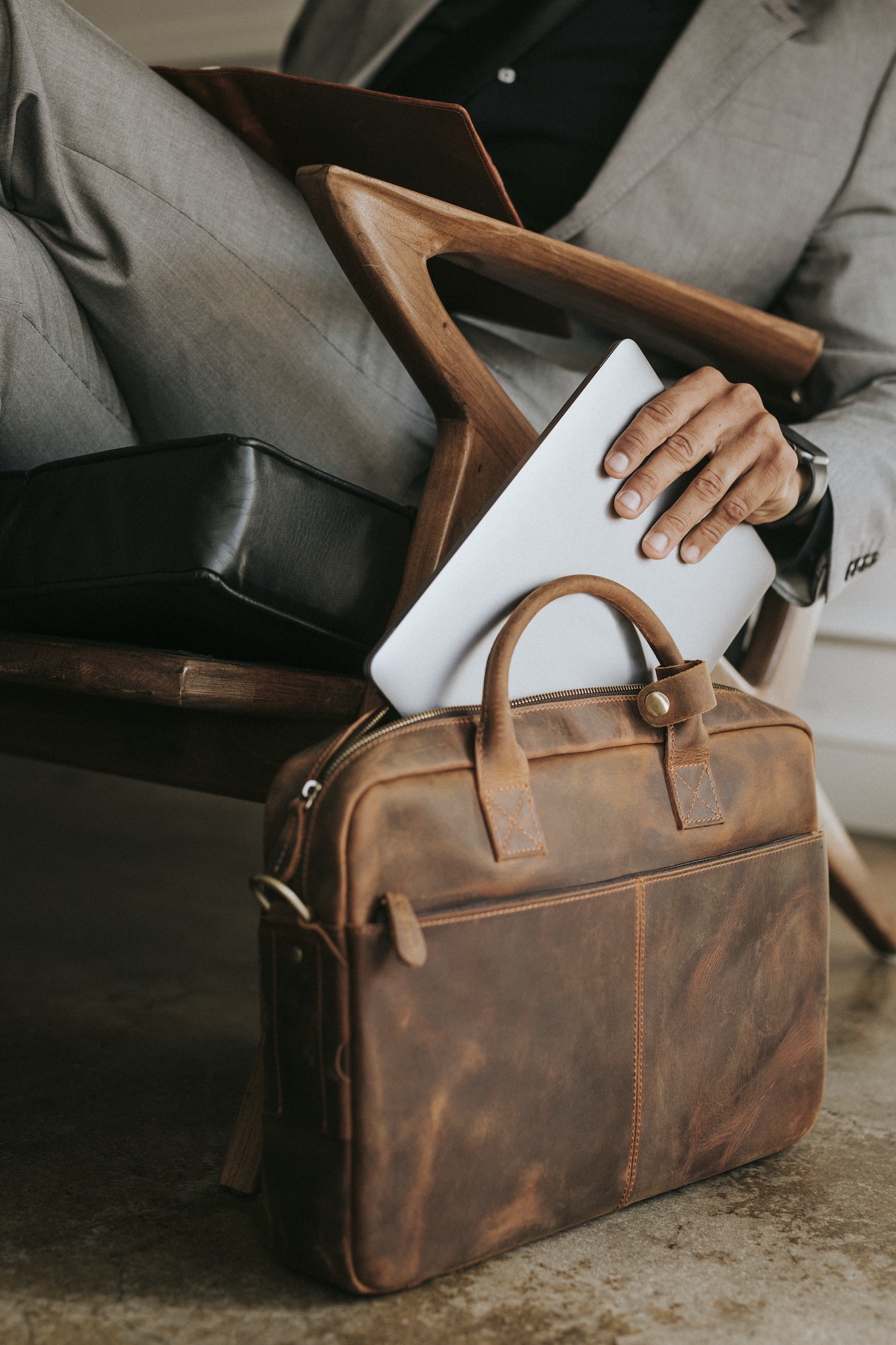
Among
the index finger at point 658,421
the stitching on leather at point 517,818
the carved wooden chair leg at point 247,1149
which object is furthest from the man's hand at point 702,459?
the carved wooden chair leg at point 247,1149

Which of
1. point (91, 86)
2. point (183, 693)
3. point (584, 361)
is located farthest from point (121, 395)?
point (584, 361)

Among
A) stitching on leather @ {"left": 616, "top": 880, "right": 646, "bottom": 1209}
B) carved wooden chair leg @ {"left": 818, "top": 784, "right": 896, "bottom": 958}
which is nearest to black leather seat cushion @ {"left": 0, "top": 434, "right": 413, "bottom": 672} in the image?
stitching on leather @ {"left": 616, "top": 880, "right": 646, "bottom": 1209}

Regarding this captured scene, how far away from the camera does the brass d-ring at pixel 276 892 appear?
494 millimetres

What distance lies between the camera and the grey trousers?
25.9 inches

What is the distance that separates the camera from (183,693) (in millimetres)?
590

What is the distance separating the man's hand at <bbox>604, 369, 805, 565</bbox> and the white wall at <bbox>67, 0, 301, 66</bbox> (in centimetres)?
236

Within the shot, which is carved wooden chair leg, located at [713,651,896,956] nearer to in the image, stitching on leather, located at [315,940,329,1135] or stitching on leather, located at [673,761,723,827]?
stitching on leather, located at [673,761,723,827]

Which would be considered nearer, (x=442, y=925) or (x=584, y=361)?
(x=442, y=925)

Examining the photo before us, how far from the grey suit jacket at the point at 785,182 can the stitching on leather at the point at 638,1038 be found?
445mm

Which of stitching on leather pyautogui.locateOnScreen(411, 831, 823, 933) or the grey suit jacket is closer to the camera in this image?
stitching on leather pyautogui.locateOnScreen(411, 831, 823, 933)

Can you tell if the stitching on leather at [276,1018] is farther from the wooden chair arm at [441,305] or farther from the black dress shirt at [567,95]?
the black dress shirt at [567,95]

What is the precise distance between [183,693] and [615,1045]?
1.05ft

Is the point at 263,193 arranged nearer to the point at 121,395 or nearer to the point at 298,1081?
the point at 121,395

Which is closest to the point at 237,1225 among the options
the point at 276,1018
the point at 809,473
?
the point at 276,1018
